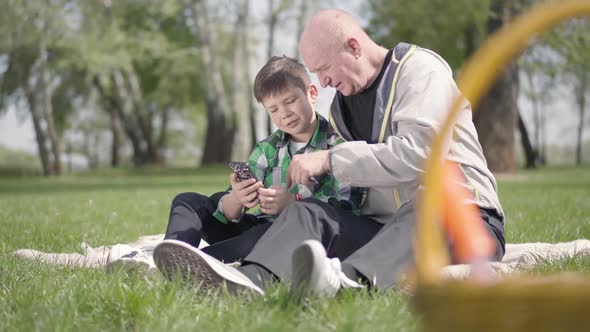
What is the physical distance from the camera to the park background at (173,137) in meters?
2.32

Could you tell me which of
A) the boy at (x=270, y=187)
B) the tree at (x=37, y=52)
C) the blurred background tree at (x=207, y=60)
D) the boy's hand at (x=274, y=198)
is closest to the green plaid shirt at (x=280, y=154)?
the boy at (x=270, y=187)

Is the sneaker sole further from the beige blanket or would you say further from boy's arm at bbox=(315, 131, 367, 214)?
the beige blanket

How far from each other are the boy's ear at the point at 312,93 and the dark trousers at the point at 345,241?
76 cm

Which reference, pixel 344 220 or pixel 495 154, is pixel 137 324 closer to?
pixel 344 220

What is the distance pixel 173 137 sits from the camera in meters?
43.2

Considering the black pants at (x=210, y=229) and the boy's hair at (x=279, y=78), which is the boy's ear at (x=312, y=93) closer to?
the boy's hair at (x=279, y=78)

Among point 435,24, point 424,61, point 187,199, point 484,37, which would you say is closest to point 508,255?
point 424,61

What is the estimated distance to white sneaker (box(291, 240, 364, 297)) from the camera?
2264 mm

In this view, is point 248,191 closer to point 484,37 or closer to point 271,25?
point 484,37

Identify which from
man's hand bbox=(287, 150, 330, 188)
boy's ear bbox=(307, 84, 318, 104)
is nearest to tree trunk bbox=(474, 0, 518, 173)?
boy's ear bbox=(307, 84, 318, 104)

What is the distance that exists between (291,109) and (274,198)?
1.54ft

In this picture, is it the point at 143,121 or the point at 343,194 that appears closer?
the point at 343,194

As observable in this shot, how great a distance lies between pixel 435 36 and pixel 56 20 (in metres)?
9.98

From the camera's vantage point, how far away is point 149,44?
22.7 metres
